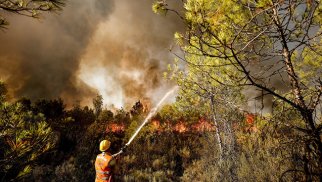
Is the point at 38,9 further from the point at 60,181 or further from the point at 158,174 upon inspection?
the point at 158,174

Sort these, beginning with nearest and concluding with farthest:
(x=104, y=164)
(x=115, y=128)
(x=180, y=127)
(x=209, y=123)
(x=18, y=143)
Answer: (x=18, y=143) → (x=104, y=164) → (x=209, y=123) → (x=115, y=128) → (x=180, y=127)

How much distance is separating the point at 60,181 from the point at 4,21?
19.7 ft

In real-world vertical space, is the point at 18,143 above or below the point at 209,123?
below

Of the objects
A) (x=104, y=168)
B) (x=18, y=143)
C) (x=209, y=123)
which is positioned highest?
(x=209, y=123)

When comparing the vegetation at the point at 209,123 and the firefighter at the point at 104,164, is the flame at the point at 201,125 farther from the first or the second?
the firefighter at the point at 104,164

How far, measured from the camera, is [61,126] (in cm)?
1325

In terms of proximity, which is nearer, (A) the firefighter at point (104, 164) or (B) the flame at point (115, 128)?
(A) the firefighter at point (104, 164)

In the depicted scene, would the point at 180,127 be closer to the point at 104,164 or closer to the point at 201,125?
the point at 201,125

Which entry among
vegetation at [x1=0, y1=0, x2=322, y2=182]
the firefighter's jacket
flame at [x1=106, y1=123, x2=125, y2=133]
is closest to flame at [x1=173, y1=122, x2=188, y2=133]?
vegetation at [x1=0, y1=0, x2=322, y2=182]

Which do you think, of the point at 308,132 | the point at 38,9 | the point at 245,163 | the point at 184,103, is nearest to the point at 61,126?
the point at 184,103

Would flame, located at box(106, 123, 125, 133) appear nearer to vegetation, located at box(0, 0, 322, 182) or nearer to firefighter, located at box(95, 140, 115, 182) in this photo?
vegetation, located at box(0, 0, 322, 182)

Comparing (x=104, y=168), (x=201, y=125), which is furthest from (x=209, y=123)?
(x=104, y=168)

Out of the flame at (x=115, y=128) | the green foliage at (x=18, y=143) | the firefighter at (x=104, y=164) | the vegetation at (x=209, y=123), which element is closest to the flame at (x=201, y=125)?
the vegetation at (x=209, y=123)

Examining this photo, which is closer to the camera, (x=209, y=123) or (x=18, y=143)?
(x=18, y=143)
